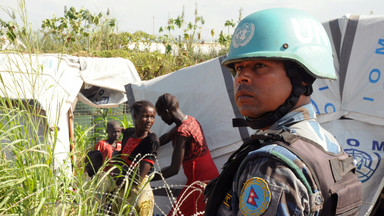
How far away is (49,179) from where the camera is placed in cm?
232

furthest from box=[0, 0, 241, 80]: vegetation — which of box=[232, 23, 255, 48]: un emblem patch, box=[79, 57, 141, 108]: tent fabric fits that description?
box=[232, 23, 255, 48]: un emblem patch

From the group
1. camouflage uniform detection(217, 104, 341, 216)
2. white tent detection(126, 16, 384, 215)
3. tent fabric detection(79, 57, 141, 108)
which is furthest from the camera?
tent fabric detection(79, 57, 141, 108)

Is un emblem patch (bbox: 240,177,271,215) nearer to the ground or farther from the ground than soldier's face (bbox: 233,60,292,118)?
nearer to the ground

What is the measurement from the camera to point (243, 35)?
171cm

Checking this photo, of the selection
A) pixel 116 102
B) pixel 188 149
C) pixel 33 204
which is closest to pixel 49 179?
pixel 33 204

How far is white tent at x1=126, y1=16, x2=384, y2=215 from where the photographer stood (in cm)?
403

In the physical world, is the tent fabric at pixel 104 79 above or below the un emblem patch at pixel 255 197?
below

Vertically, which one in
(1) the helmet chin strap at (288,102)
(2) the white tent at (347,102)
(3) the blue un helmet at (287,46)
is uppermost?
(3) the blue un helmet at (287,46)

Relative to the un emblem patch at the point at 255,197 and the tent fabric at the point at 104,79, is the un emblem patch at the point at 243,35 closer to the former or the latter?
the un emblem patch at the point at 255,197

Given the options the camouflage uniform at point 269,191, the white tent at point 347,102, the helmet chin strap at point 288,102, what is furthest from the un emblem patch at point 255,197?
the white tent at point 347,102

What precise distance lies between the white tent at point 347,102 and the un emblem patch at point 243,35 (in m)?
2.50

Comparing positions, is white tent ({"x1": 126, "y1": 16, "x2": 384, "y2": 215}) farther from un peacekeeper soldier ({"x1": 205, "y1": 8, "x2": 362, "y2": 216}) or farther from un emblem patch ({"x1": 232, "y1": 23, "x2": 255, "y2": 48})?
un emblem patch ({"x1": 232, "y1": 23, "x2": 255, "y2": 48})

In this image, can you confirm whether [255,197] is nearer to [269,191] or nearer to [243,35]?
[269,191]

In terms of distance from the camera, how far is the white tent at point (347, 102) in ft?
13.2
